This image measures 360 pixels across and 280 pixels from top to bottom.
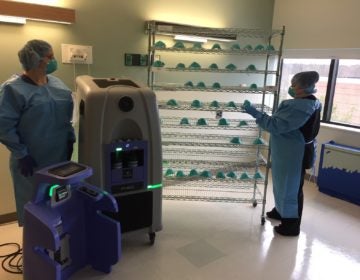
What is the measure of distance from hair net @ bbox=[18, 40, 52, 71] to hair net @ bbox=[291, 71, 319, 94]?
1868 millimetres

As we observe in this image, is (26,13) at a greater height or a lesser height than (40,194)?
greater

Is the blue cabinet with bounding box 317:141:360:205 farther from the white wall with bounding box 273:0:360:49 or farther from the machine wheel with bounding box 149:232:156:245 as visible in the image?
the machine wheel with bounding box 149:232:156:245

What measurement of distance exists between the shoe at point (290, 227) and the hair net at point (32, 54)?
7.46ft

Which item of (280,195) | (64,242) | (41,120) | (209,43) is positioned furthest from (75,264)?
(209,43)

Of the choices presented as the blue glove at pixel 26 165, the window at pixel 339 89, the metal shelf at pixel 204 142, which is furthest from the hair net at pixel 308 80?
the blue glove at pixel 26 165

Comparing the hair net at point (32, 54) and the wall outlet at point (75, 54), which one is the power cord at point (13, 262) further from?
the wall outlet at point (75, 54)

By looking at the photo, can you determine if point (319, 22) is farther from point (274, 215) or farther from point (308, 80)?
point (274, 215)

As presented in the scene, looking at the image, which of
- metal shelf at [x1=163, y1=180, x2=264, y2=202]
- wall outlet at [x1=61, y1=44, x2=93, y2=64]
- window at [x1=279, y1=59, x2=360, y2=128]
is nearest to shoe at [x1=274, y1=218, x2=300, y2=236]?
metal shelf at [x1=163, y1=180, x2=264, y2=202]

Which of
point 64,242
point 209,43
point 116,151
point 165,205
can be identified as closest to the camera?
point 64,242

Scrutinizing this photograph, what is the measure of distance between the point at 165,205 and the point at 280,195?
115 cm

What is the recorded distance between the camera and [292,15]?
3.89 meters

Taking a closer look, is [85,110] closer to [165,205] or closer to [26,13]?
[26,13]

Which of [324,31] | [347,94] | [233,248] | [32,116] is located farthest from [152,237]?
[324,31]

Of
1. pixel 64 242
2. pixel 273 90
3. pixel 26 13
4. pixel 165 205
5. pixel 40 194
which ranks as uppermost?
pixel 26 13
